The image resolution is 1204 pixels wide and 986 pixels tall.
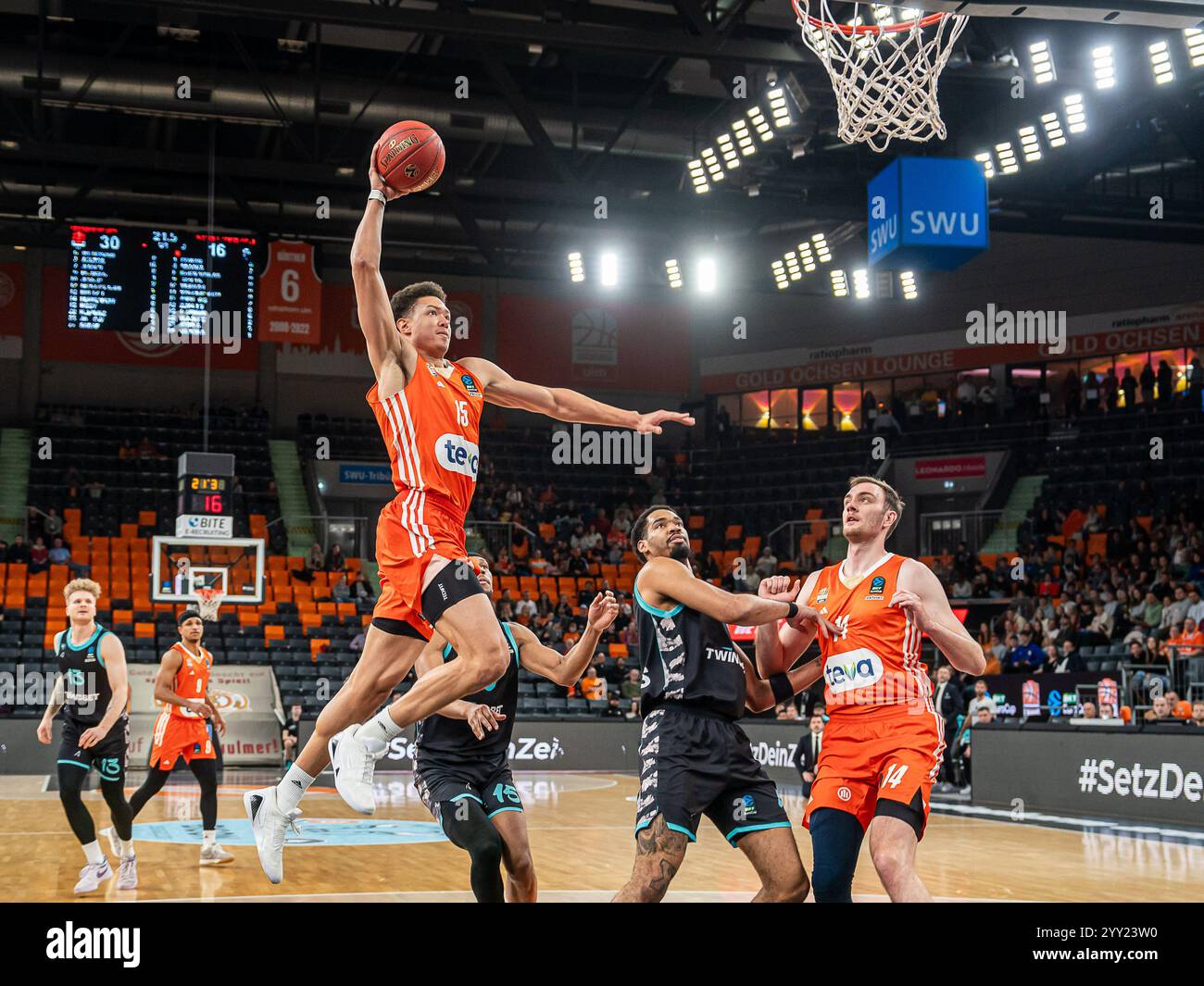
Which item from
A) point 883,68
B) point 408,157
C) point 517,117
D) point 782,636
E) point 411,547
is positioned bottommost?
point 782,636

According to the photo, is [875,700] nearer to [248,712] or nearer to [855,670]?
[855,670]

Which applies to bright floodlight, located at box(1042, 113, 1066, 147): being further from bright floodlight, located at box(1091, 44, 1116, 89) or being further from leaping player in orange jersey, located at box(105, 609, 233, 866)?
leaping player in orange jersey, located at box(105, 609, 233, 866)

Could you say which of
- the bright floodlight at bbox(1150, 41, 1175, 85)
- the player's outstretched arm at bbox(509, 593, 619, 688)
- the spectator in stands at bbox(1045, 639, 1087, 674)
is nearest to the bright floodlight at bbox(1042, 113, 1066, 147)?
the bright floodlight at bbox(1150, 41, 1175, 85)

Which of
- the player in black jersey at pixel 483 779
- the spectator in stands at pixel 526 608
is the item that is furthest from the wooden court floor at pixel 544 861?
the spectator in stands at pixel 526 608

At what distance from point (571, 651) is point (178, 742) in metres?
5.09

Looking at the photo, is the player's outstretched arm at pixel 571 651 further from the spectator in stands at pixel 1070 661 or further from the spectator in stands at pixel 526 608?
the spectator in stands at pixel 526 608

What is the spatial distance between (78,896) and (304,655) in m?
13.3

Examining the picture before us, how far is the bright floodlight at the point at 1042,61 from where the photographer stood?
17578 millimetres

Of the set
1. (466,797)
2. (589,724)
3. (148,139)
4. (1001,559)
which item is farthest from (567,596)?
(466,797)

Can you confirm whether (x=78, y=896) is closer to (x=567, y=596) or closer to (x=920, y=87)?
(x=920, y=87)

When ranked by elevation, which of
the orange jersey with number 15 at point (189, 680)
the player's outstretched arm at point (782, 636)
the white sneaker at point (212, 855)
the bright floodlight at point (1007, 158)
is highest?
the bright floodlight at point (1007, 158)

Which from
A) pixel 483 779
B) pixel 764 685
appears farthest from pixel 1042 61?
pixel 483 779

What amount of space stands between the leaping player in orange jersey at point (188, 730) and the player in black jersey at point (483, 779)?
4.38 metres

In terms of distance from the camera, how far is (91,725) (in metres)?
9.03
